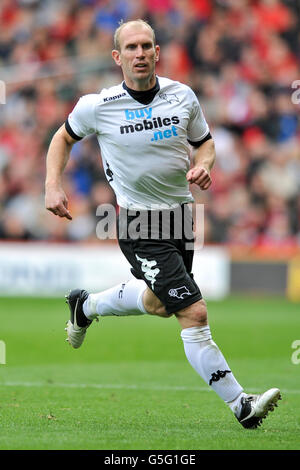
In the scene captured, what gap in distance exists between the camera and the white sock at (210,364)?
20.8ft

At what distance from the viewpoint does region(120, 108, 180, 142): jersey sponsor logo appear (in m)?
6.62

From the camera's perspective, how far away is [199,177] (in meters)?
6.14

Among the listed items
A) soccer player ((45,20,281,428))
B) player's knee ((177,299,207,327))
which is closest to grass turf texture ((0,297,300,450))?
soccer player ((45,20,281,428))

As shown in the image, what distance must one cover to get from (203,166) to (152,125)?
49 centimetres

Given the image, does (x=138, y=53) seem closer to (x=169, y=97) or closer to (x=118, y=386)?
(x=169, y=97)

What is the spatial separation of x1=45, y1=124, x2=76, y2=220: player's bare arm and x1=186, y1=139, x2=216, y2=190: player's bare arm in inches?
35.8

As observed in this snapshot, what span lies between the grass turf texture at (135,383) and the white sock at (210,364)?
256mm
